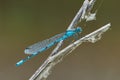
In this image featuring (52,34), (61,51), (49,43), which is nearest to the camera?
(61,51)

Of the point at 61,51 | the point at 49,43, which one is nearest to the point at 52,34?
the point at 49,43

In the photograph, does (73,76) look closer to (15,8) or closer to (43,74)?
(15,8)

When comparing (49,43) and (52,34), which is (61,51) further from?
(52,34)

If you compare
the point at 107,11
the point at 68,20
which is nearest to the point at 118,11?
the point at 107,11

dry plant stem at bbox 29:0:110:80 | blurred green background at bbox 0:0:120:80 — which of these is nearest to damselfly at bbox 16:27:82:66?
dry plant stem at bbox 29:0:110:80

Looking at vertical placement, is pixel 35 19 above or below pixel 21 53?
above

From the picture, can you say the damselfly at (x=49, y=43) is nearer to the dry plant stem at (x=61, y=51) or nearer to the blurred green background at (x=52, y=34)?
the dry plant stem at (x=61, y=51)

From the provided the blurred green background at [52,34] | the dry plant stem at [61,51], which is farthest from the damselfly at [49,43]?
the blurred green background at [52,34]

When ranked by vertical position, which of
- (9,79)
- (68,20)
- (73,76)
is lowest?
(73,76)

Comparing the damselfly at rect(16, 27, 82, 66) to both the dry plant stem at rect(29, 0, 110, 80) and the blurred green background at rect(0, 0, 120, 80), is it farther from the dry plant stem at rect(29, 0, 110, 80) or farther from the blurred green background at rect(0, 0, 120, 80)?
the blurred green background at rect(0, 0, 120, 80)
